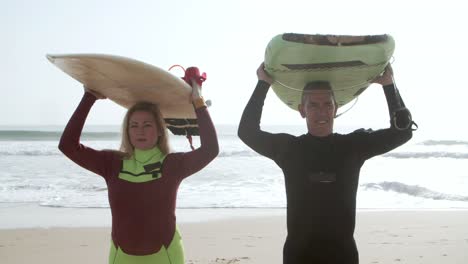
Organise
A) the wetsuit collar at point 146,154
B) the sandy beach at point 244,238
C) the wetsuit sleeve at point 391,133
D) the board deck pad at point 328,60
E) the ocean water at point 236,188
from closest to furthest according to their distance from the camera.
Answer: the board deck pad at point 328,60
the wetsuit sleeve at point 391,133
the wetsuit collar at point 146,154
the sandy beach at point 244,238
the ocean water at point 236,188

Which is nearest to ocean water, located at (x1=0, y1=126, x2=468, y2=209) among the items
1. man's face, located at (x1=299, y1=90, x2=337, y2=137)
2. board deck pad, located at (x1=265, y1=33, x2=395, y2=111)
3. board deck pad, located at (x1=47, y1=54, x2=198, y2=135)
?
board deck pad, located at (x1=47, y1=54, x2=198, y2=135)

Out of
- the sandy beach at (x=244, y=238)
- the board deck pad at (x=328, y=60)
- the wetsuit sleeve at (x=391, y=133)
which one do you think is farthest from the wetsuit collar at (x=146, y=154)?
the sandy beach at (x=244, y=238)

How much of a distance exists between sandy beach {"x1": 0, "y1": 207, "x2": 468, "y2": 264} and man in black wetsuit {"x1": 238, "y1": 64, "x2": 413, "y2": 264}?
3070 millimetres

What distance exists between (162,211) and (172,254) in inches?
9.7

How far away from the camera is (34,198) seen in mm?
9984

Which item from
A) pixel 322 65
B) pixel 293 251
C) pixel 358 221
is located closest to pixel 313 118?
pixel 322 65

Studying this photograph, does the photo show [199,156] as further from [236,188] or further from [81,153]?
[236,188]

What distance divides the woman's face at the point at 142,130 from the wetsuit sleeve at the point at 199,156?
148 millimetres

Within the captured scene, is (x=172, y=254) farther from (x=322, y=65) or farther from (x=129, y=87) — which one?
(x=322, y=65)

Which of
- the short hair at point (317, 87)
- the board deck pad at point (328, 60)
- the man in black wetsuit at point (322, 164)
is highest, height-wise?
the board deck pad at point (328, 60)

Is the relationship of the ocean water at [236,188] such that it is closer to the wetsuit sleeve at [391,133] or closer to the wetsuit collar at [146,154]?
the wetsuit collar at [146,154]

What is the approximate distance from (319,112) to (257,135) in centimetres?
37

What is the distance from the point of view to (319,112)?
110 inches

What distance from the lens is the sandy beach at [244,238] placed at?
582cm
